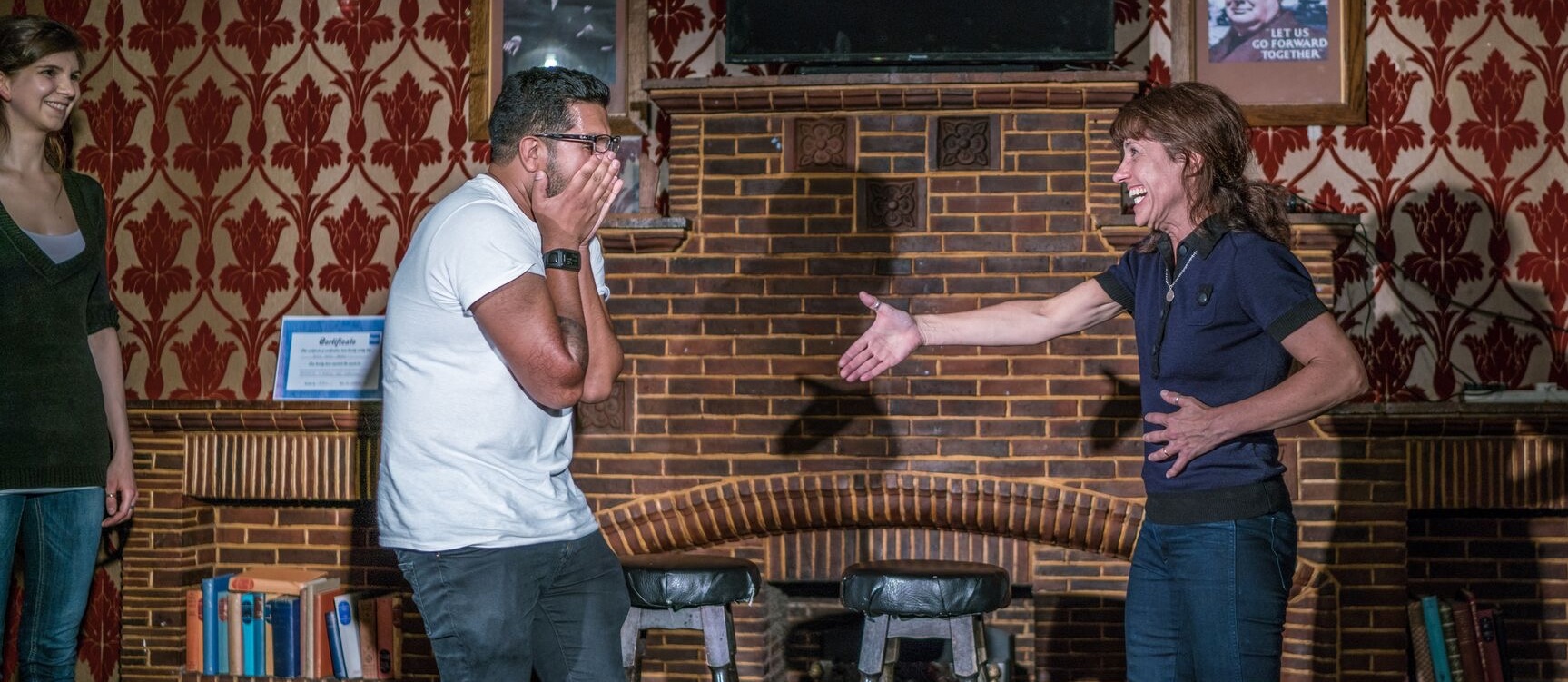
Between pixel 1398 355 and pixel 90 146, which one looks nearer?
pixel 1398 355

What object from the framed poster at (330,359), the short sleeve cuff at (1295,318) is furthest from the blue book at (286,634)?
the short sleeve cuff at (1295,318)

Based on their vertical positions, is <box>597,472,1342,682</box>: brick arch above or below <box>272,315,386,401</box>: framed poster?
below

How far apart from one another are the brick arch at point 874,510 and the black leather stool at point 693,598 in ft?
2.32

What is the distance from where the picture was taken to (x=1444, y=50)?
3.83 meters

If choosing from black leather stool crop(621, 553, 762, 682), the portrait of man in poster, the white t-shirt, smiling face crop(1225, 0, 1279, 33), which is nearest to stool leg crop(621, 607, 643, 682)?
black leather stool crop(621, 553, 762, 682)

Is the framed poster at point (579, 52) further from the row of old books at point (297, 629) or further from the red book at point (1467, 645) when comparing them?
the red book at point (1467, 645)

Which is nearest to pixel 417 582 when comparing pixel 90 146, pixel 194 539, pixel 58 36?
pixel 58 36

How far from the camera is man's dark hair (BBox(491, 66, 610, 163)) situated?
75.1 inches

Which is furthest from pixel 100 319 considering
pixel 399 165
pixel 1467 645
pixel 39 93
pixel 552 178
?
pixel 1467 645

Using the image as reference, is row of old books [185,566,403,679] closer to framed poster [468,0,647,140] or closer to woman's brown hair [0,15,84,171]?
framed poster [468,0,647,140]

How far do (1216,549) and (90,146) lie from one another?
154 inches

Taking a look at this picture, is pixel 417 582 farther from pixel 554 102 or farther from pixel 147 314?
pixel 147 314

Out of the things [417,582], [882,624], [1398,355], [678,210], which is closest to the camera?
[417,582]

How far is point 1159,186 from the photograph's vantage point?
2070 mm
